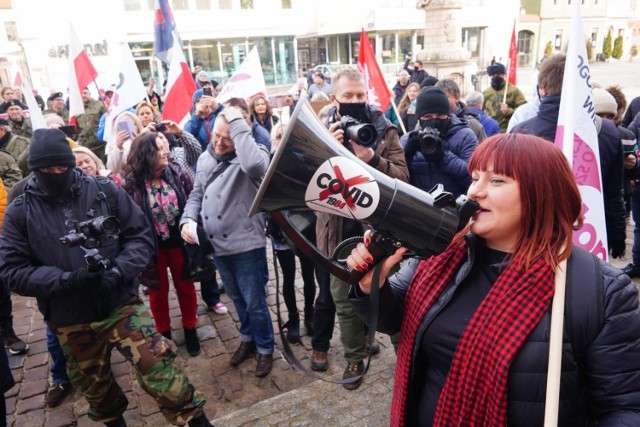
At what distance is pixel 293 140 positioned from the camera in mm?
1463

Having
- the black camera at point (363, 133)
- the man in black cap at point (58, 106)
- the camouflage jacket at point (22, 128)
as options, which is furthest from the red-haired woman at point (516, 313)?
the man in black cap at point (58, 106)

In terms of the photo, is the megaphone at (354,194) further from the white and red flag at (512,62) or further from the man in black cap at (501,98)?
the white and red flag at (512,62)

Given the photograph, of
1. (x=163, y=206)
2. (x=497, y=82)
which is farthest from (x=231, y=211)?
(x=497, y=82)

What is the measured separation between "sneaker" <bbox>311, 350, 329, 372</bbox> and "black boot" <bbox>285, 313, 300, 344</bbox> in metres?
0.45

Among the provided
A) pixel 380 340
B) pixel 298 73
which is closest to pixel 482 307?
pixel 380 340

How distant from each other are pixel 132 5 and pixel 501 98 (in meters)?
26.3

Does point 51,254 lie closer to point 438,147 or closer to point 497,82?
point 438,147

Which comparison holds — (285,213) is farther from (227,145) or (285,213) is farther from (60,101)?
(60,101)

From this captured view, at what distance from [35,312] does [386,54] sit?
34.4 metres

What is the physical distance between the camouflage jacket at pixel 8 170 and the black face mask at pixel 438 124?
431 centimetres

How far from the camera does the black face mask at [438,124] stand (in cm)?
349

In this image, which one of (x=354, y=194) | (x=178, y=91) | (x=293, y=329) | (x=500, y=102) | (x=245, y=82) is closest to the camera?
(x=354, y=194)

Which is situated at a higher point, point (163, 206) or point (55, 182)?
point (55, 182)

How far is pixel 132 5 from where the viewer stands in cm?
2723
